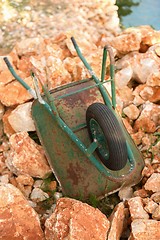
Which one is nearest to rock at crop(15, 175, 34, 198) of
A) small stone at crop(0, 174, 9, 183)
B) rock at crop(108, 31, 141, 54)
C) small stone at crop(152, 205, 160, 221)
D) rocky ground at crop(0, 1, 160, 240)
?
rocky ground at crop(0, 1, 160, 240)

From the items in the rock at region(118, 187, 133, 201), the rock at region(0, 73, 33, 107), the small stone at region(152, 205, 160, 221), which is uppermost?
the rock at region(0, 73, 33, 107)

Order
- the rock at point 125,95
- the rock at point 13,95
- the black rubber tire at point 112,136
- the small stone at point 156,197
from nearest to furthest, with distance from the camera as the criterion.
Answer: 1. the black rubber tire at point 112,136
2. the small stone at point 156,197
3. the rock at point 13,95
4. the rock at point 125,95

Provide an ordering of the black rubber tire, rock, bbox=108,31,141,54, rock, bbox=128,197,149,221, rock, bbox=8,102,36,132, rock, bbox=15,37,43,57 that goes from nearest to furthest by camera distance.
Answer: the black rubber tire < rock, bbox=128,197,149,221 < rock, bbox=8,102,36,132 < rock, bbox=108,31,141,54 < rock, bbox=15,37,43,57

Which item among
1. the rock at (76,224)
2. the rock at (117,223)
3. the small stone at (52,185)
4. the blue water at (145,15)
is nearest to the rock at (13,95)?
the small stone at (52,185)

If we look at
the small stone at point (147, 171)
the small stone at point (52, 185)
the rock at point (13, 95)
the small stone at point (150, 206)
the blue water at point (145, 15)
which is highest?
the rock at point (13, 95)

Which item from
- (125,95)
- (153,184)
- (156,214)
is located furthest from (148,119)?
(156,214)

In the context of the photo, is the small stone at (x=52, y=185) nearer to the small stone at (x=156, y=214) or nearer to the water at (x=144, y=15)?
the small stone at (x=156, y=214)

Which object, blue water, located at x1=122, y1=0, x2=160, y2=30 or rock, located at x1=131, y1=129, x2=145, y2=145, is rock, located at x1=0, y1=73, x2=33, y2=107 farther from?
blue water, located at x1=122, y1=0, x2=160, y2=30

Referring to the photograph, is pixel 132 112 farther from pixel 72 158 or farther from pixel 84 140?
pixel 72 158
